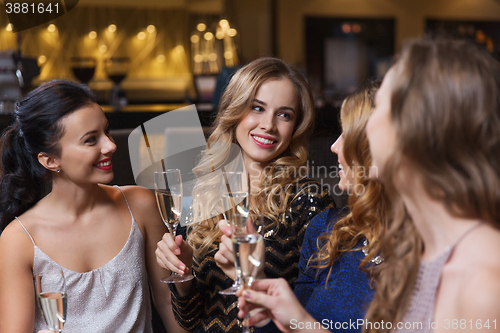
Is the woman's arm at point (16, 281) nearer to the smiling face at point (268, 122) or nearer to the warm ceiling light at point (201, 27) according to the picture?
the smiling face at point (268, 122)

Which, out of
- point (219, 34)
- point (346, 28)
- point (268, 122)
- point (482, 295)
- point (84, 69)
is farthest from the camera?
point (346, 28)

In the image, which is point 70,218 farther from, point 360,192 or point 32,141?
point 360,192

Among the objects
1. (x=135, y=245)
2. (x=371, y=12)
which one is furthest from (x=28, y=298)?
(x=371, y=12)

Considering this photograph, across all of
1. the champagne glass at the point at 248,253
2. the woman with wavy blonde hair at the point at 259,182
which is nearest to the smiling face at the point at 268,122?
the woman with wavy blonde hair at the point at 259,182

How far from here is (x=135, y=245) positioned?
1.71 m

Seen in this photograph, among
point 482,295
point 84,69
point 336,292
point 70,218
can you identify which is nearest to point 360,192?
point 336,292

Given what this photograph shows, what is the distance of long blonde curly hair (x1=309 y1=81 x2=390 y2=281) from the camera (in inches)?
53.0

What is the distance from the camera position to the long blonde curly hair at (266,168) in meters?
1.78

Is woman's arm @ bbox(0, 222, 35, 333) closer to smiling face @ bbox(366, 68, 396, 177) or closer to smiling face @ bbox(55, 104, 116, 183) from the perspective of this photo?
smiling face @ bbox(55, 104, 116, 183)

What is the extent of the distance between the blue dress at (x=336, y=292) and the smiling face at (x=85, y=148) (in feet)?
2.34

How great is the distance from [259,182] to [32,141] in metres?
0.82

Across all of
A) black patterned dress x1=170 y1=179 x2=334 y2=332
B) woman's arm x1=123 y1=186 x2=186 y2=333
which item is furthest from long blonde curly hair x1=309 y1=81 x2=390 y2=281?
woman's arm x1=123 y1=186 x2=186 y2=333

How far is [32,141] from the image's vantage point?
5.24ft

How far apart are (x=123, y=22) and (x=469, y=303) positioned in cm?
874
